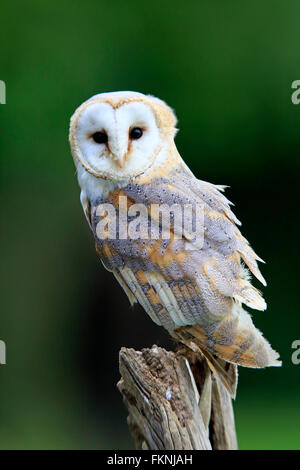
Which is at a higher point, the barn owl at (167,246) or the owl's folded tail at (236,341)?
the barn owl at (167,246)

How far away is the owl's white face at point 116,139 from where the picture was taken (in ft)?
7.29

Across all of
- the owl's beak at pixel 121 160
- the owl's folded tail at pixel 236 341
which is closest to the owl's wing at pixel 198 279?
the owl's folded tail at pixel 236 341

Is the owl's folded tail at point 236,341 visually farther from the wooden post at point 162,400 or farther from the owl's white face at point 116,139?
the owl's white face at point 116,139

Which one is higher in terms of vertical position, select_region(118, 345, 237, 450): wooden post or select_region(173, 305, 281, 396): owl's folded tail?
select_region(173, 305, 281, 396): owl's folded tail

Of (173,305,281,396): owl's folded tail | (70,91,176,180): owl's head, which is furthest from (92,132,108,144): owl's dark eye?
(173,305,281,396): owl's folded tail

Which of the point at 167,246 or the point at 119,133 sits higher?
the point at 119,133

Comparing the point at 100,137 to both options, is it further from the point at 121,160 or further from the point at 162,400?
the point at 162,400

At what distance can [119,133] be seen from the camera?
221 centimetres

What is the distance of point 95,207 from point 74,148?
22cm

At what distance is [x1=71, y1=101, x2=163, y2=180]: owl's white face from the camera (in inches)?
87.4

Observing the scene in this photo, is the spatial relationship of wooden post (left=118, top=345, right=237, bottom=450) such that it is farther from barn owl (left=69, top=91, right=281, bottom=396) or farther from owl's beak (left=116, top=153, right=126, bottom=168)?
owl's beak (left=116, top=153, right=126, bottom=168)

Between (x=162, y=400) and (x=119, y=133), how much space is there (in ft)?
2.73

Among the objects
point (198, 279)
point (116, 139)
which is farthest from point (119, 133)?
point (198, 279)

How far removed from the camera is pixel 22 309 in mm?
4328
